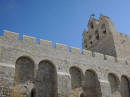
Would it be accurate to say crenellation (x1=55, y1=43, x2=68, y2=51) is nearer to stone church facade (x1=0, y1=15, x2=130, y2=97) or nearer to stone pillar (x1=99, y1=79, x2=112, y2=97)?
stone church facade (x1=0, y1=15, x2=130, y2=97)

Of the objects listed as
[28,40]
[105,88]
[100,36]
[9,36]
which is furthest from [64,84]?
[100,36]

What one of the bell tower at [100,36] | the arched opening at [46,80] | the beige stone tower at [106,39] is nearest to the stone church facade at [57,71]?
the arched opening at [46,80]

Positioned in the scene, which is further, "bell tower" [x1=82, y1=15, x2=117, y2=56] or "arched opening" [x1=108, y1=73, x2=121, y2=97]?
"bell tower" [x1=82, y1=15, x2=117, y2=56]

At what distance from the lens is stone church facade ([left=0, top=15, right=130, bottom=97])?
12.5 m

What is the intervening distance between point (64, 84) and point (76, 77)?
178 centimetres

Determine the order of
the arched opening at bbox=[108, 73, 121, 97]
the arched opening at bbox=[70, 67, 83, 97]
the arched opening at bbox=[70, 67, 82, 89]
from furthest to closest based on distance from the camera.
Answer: the arched opening at bbox=[108, 73, 121, 97] → the arched opening at bbox=[70, 67, 82, 89] → the arched opening at bbox=[70, 67, 83, 97]

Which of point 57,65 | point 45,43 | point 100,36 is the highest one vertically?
point 100,36

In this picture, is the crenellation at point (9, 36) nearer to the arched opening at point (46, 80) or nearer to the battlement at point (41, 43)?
the battlement at point (41, 43)

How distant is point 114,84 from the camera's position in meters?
16.2

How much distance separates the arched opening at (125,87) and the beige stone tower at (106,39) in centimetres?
238

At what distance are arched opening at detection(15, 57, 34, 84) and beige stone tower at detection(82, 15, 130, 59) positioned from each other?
345 inches

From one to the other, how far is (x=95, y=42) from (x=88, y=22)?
4.22 metres

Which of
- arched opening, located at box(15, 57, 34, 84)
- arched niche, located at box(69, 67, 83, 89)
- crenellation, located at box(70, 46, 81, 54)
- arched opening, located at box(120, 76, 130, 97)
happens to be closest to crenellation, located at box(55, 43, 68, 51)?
crenellation, located at box(70, 46, 81, 54)

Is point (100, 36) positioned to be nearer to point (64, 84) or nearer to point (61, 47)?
point (61, 47)
